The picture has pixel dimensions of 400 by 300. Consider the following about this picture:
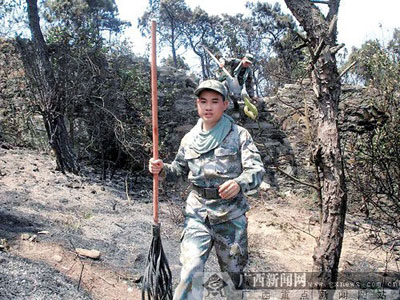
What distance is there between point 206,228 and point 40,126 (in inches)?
257

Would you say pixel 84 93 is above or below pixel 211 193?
above

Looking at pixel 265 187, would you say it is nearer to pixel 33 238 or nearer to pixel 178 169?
pixel 33 238

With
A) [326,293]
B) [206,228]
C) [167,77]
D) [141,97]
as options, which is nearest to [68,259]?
[206,228]

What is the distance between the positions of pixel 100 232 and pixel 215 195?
254cm

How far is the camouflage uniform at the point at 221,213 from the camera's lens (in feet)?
8.60

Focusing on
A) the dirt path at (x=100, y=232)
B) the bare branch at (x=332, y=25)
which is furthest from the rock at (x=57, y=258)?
the bare branch at (x=332, y=25)

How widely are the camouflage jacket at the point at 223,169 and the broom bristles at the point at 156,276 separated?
34 cm

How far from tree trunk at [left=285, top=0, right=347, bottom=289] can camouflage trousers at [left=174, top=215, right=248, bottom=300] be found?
96cm

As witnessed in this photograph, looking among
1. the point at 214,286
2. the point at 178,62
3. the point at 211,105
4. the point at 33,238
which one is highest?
the point at 178,62

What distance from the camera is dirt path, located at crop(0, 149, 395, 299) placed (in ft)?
11.2

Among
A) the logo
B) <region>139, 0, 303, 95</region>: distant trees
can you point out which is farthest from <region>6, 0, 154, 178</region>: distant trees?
<region>139, 0, 303, 95</region>: distant trees

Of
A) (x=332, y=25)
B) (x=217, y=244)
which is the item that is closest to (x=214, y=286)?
(x=217, y=244)

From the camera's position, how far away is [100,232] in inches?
185

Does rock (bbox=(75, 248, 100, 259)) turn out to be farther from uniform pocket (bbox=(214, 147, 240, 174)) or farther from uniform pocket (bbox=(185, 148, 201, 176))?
uniform pocket (bbox=(214, 147, 240, 174))
